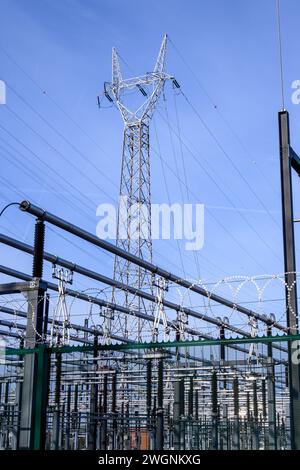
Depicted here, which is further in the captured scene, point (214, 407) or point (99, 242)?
point (99, 242)

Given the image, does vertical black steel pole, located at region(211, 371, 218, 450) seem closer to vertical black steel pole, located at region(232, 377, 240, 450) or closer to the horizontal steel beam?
vertical black steel pole, located at region(232, 377, 240, 450)

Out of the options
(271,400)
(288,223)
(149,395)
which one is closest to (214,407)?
(271,400)

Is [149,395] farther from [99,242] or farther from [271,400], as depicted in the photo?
[99,242]

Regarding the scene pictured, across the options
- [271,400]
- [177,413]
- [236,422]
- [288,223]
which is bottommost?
[236,422]

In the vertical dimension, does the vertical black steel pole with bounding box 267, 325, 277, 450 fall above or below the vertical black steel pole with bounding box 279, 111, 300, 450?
below

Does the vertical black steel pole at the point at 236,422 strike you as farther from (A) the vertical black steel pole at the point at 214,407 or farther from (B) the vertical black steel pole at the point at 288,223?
(B) the vertical black steel pole at the point at 288,223

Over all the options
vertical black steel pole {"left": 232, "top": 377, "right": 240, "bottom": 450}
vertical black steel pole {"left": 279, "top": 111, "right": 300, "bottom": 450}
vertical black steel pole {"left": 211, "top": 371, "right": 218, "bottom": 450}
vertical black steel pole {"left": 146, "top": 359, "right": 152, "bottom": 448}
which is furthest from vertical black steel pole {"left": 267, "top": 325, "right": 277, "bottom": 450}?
vertical black steel pole {"left": 146, "top": 359, "right": 152, "bottom": 448}

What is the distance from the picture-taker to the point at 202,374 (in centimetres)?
1273

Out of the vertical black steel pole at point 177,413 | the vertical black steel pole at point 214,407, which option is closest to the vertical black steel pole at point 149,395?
the vertical black steel pole at point 177,413

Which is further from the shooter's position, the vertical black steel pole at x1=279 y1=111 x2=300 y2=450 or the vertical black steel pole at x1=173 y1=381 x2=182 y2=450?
the vertical black steel pole at x1=279 y1=111 x2=300 y2=450

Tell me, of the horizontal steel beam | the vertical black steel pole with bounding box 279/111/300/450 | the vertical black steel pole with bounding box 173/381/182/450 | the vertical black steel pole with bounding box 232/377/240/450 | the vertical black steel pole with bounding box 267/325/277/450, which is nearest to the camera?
the vertical black steel pole with bounding box 267/325/277/450

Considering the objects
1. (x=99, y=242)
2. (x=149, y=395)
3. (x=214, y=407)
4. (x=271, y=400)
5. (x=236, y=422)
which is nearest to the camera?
(x=271, y=400)
